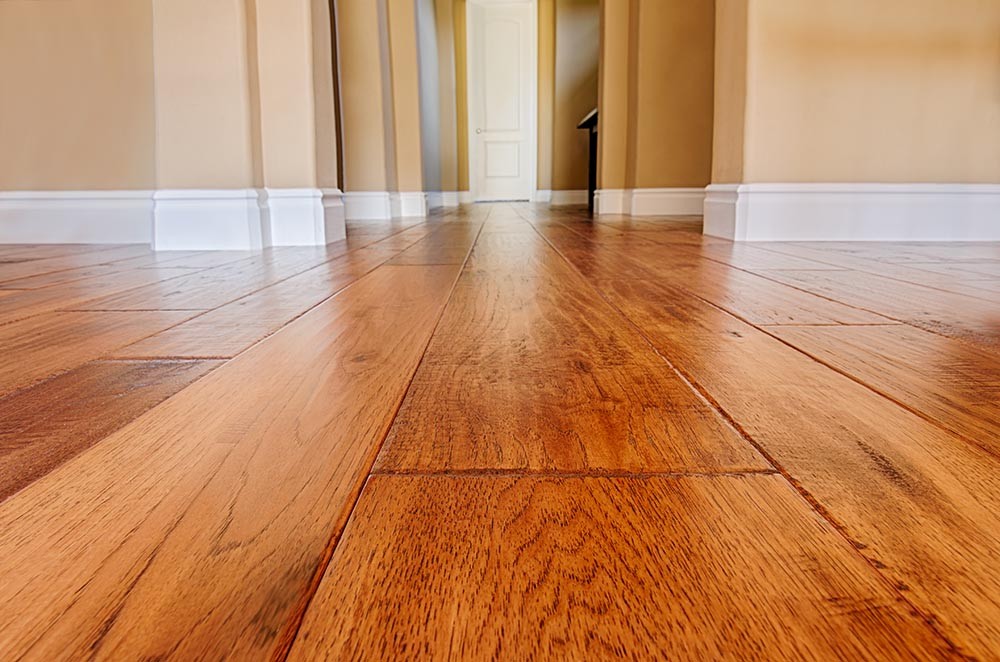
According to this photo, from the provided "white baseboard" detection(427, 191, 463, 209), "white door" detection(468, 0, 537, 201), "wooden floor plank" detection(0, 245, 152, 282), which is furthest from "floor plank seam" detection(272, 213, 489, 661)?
"white door" detection(468, 0, 537, 201)

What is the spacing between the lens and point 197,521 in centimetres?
35

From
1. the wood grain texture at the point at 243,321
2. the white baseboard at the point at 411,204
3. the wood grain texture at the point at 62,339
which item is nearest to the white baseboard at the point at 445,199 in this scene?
the white baseboard at the point at 411,204

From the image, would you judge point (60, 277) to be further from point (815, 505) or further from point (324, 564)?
point (815, 505)

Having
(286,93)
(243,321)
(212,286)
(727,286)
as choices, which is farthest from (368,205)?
(243,321)

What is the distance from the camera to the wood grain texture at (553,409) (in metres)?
0.43

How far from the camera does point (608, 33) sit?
390 centimetres

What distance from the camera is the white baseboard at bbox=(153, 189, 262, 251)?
1.92 m

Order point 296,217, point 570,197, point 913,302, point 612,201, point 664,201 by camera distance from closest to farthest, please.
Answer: point 913,302 < point 296,217 < point 664,201 < point 612,201 < point 570,197

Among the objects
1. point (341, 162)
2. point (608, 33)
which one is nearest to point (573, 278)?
point (341, 162)

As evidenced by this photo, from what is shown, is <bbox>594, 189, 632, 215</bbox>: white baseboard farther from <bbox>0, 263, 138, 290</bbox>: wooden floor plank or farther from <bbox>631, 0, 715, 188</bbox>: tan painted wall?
<bbox>0, 263, 138, 290</bbox>: wooden floor plank

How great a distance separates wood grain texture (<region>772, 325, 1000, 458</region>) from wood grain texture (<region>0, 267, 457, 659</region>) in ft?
1.32

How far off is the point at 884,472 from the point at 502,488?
22 centimetres

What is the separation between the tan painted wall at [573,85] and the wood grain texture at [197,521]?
645cm

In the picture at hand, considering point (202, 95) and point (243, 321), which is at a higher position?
point (202, 95)
